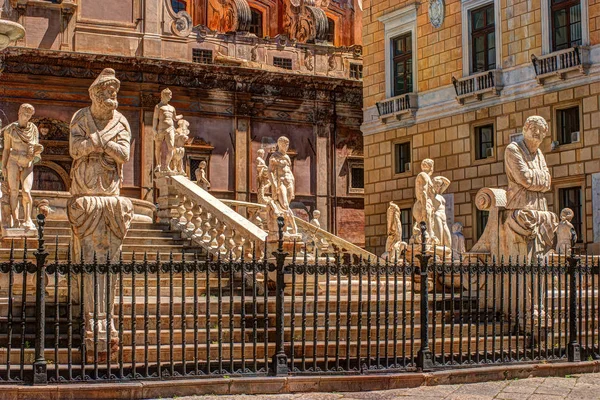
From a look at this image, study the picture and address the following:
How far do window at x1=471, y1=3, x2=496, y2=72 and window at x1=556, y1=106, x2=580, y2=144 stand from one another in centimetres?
285

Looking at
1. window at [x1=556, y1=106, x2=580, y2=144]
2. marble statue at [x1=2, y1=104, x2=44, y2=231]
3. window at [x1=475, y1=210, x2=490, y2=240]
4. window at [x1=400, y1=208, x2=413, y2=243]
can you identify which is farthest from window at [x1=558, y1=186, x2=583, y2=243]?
marble statue at [x1=2, y1=104, x2=44, y2=231]

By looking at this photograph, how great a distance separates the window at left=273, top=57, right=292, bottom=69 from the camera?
37.5 m

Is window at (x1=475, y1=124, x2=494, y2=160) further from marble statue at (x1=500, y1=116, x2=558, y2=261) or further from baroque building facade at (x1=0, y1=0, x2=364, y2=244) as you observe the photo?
marble statue at (x1=500, y1=116, x2=558, y2=261)

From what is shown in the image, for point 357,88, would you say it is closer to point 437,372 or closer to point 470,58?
point 470,58

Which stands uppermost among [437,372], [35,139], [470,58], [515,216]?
[470,58]

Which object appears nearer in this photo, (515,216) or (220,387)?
(220,387)

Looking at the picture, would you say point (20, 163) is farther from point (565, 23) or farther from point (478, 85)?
point (565, 23)

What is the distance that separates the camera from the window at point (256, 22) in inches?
1628

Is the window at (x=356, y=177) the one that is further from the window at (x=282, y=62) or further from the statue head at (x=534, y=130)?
the statue head at (x=534, y=130)

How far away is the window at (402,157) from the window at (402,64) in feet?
5.14

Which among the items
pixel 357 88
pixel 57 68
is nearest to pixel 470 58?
pixel 357 88

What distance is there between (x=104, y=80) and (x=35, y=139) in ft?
24.9

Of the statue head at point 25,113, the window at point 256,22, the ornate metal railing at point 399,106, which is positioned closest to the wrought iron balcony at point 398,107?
the ornate metal railing at point 399,106

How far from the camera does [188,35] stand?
35469 millimetres
